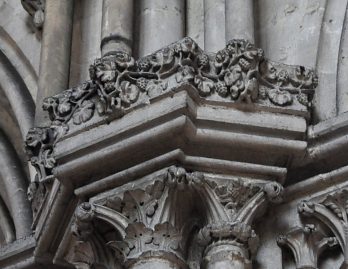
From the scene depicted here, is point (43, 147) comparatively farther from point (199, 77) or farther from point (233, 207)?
point (233, 207)

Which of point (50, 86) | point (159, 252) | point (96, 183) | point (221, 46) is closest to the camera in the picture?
point (159, 252)

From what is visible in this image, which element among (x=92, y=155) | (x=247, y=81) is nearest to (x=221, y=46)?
(x=247, y=81)

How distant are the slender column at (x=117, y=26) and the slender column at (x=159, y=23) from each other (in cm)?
4

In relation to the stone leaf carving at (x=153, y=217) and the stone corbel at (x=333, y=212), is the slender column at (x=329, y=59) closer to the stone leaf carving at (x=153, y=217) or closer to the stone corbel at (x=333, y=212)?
the stone corbel at (x=333, y=212)

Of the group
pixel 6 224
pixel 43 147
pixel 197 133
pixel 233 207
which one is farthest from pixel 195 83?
pixel 6 224

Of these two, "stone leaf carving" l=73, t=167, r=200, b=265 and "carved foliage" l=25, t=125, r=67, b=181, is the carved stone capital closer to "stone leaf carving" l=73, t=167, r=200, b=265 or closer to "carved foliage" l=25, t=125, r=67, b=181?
"stone leaf carving" l=73, t=167, r=200, b=265

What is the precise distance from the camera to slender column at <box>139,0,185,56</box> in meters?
3.42

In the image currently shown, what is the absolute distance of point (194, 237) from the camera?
9.77ft

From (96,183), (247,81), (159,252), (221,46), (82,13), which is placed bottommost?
(159,252)

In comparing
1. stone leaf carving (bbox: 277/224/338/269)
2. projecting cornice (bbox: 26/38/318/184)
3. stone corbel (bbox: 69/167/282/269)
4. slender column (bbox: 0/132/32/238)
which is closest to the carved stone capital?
stone corbel (bbox: 69/167/282/269)

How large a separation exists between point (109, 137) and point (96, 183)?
14 centimetres

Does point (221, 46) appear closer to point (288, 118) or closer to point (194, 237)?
point (288, 118)

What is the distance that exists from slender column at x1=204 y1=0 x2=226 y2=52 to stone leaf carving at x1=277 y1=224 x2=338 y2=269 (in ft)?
2.17

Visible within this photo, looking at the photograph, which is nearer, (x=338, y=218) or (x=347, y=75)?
(x=338, y=218)
